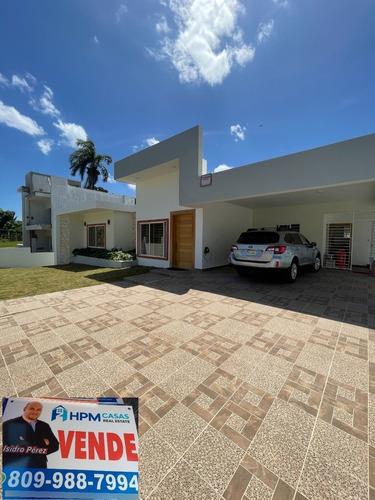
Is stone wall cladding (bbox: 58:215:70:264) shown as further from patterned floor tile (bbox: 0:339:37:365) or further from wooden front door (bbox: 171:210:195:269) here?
patterned floor tile (bbox: 0:339:37:365)

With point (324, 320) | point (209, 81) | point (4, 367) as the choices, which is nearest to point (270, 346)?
point (324, 320)

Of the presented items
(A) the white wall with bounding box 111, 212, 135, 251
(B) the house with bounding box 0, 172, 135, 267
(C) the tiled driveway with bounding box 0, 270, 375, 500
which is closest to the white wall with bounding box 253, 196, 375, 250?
(C) the tiled driveway with bounding box 0, 270, 375, 500

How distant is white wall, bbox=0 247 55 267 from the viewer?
46.2 ft

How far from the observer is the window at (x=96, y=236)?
14.2m

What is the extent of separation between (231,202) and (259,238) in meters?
3.76

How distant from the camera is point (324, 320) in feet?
13.0

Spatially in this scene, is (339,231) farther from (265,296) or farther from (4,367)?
(4,367)

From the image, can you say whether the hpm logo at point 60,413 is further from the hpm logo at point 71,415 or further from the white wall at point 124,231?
the white wall at point 124,231

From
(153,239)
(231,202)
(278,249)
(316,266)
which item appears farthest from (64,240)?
(316,266)

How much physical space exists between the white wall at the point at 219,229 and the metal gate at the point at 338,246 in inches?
171

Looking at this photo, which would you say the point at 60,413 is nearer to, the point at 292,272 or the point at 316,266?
the point at 292,272

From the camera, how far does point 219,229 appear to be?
9.80m

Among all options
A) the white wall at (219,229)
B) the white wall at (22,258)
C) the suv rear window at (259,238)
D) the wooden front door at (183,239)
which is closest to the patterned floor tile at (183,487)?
the suv rear window at (259,238)

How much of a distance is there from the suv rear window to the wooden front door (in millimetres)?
2902
